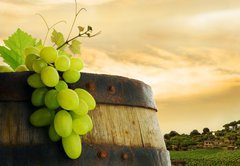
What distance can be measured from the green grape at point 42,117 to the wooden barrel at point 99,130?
42mm

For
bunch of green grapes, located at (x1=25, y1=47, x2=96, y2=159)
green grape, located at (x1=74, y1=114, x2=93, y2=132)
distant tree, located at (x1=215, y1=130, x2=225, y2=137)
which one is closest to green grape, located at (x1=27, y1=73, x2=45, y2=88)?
bunch of green grapes, located at (x1=25, y1=47, x2=96, y2=159)

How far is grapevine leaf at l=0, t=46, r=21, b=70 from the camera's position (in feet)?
7.95

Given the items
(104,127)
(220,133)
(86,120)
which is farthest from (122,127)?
(220,133)

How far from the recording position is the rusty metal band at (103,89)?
82.7 inches

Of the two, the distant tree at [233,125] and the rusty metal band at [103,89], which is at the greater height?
the distant tree at [233,125]

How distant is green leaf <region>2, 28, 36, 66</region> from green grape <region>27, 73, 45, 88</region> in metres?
0.38

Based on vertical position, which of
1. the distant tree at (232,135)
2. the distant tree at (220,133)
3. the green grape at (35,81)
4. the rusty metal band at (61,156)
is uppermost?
the distant tree at (220,133)

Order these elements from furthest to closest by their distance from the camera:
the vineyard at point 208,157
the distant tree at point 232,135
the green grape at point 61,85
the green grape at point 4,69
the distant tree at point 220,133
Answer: the distant tree at point 220,133 → the distant tree at point 232,135 → the vineyard at point 208,157 → the green grape at point 4,69 → the green grape at point 61,85

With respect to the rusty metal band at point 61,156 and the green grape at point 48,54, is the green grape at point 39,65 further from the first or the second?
the rusty metal band at point 61,156

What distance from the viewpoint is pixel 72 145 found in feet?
6.45

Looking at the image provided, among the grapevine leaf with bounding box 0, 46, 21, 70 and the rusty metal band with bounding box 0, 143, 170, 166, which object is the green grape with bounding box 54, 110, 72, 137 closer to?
the rusty metal band with bounding box 0, 143, 170, 166

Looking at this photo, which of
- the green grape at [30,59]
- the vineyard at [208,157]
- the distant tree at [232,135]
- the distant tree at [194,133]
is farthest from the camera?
the distant tree at [194,133]

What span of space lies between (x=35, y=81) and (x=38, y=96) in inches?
2.7

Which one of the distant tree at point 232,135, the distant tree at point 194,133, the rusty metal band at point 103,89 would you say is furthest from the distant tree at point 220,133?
the rusty metal band at point 103,89
